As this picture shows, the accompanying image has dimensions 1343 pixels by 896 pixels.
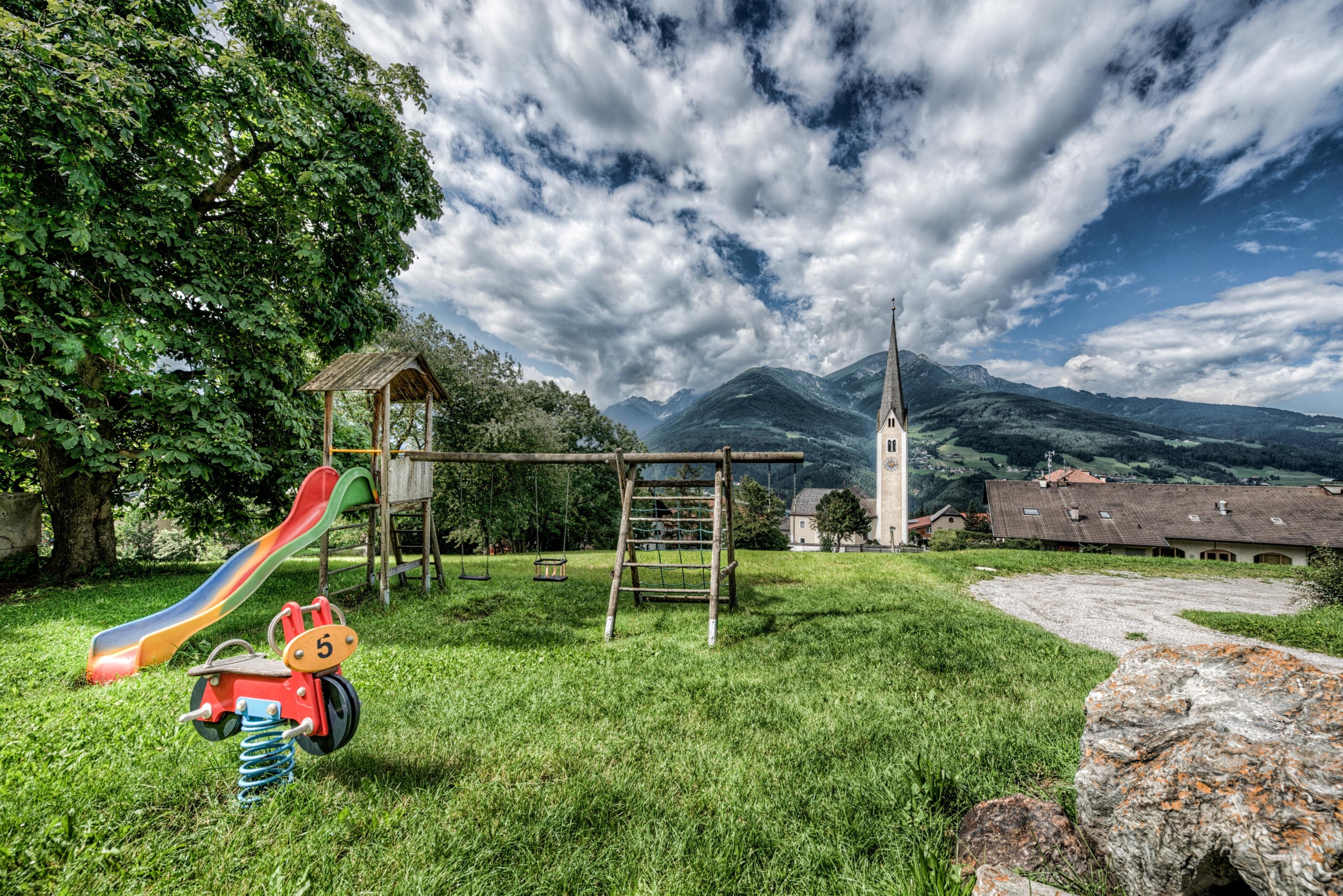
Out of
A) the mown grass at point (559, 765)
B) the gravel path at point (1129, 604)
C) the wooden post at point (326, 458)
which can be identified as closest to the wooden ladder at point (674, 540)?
the mown grass at point (559, 765)

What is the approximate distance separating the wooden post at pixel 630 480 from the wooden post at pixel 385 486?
3.89 meters

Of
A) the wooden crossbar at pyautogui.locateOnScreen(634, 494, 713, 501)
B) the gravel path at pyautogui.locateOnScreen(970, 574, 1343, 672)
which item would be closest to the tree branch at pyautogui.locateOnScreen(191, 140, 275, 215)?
the wooden crossbar at pyautogui.locateOnScreen(634, 494, 713, 501)

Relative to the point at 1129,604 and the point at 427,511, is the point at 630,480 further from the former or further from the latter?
the point at 1129,604

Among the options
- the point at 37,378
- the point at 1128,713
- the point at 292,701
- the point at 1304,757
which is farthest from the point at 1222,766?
the point at 37,378

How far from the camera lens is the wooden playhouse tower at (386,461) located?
7.83 metres

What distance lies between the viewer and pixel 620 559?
7.20 m

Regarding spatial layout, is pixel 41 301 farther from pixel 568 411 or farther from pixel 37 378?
pixel 568 411

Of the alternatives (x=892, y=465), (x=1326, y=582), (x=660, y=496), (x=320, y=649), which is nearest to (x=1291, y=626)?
(x=1326, y=582)

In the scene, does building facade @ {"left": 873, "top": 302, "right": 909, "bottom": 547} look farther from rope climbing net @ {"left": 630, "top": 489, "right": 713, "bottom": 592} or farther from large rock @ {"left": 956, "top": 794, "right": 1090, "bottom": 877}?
large rock @ {"left": 956, "top": 794, "right": 1090, "bottom": 877}

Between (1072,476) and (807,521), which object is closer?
(1072,476)

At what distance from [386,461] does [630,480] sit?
431cm

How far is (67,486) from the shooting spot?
30.5ft

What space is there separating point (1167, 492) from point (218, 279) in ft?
189

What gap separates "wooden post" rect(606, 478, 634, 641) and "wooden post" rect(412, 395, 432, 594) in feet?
12.3
